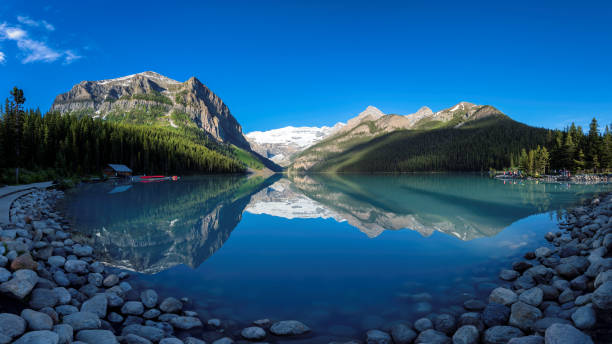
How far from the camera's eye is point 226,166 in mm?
170500

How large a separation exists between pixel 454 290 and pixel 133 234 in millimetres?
17584

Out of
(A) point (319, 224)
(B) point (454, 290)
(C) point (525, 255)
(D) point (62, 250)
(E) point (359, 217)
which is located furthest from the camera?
(E) point (359, 217)

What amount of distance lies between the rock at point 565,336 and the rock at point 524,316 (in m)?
1.39

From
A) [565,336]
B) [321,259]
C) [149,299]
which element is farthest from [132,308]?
[565,336]

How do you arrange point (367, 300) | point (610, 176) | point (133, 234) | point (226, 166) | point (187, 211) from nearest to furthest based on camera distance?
point (367, 300), point (133, 234), point (187, 211), point (610, 176), point (226, 166)

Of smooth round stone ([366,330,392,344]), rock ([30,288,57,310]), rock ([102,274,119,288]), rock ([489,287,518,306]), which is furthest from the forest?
rock ([489,287,518,306])

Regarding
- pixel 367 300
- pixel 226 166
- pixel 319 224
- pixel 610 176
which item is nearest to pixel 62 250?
pixel 367 300

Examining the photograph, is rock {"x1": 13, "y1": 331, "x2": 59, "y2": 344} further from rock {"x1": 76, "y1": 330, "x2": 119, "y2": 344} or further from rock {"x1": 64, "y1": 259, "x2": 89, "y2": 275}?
rock {"x1": 64, "y1": 259, "x2": 89, "y2": 275}

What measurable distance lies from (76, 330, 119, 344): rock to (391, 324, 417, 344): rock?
577cm

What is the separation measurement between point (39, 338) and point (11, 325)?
0.72 meters

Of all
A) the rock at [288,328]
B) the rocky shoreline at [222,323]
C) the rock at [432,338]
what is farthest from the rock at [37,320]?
the rock at [432,338]

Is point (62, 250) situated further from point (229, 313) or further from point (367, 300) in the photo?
point (367, 300)

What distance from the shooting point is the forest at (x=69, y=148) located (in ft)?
188

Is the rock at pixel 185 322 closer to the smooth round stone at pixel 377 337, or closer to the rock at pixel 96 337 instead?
the rock at pixel 96 337
